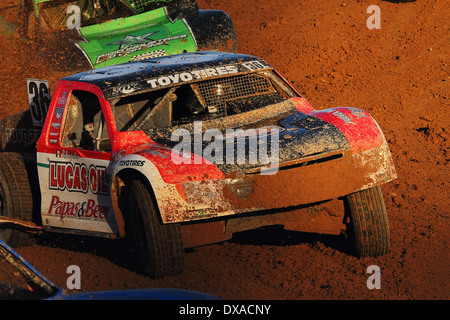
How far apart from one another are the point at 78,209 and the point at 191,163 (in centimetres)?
157

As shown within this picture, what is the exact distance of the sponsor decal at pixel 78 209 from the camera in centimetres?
673

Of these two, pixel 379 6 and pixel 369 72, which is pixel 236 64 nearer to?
pixel 369 72

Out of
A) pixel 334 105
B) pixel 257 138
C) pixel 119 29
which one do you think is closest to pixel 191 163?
pixel 257 138

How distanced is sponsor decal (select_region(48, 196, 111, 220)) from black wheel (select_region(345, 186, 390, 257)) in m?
2.06

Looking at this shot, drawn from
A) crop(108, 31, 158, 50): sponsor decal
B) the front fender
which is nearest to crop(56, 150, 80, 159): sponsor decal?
the front fender

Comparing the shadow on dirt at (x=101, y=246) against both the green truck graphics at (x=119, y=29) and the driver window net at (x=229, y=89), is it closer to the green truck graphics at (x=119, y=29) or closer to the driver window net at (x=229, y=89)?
the driver window net at (x=229, y=89)

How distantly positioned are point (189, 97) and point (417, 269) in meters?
2.51

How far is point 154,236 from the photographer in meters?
5.89

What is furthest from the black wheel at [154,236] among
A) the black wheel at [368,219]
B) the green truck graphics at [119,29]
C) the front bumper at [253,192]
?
the green truck graphics at [119,29]

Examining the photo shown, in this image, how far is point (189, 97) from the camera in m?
7.08

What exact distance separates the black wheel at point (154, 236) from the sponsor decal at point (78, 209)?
2.11 ft

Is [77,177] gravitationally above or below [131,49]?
below
